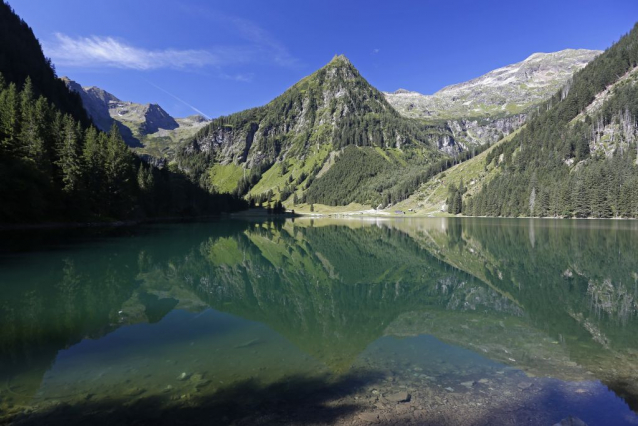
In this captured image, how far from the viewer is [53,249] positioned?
37.2 m

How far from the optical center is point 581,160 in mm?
156625

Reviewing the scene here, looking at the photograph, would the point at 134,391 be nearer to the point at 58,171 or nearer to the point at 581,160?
the point at 58,171

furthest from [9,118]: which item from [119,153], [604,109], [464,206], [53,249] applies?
[604,109]

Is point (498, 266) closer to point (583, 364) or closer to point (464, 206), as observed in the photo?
point (583, 364)

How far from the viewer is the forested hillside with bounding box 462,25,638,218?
393 feet

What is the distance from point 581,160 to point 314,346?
192516 millimetres

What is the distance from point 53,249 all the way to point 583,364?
46891 millimetres

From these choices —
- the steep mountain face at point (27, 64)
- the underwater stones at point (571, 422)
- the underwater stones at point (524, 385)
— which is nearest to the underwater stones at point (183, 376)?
the underwater stones at point (571, 422)

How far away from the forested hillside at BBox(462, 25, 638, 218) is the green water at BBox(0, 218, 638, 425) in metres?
120

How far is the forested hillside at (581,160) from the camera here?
4717 inches

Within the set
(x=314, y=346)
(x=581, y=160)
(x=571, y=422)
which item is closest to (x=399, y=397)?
(x=571, y=422)

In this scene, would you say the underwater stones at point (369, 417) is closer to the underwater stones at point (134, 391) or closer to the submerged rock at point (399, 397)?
the submerged rock at point (399, 397)

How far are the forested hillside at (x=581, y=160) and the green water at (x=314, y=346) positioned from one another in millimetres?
119663

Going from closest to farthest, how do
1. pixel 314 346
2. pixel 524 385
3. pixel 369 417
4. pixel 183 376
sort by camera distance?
1. pixel 369 417
2. pixel 524 385
3. pixel 183 376
4. pixel 314 346
